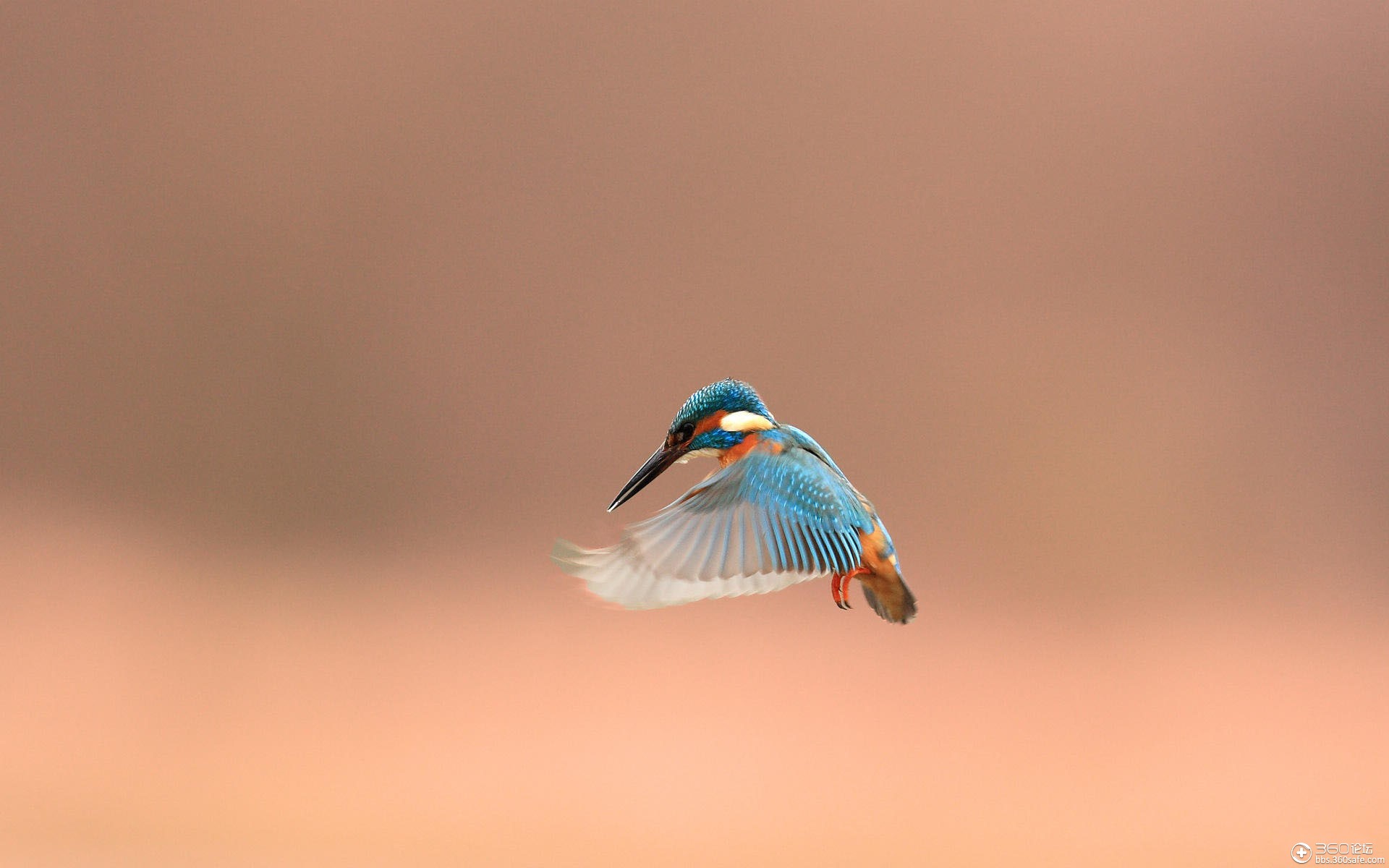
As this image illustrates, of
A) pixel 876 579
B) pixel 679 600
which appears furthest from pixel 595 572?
pixel 876 579

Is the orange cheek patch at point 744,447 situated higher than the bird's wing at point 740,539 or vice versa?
the orange cheek patch at point 744,447

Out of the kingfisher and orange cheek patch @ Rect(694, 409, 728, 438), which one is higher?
orange cheek patch @ Rect(694, 409, 728, 438)

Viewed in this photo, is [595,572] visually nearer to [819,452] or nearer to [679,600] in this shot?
[679,600]

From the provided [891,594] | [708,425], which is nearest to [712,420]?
[708,425]

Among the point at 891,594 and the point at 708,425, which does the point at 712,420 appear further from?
the point at 891,594
